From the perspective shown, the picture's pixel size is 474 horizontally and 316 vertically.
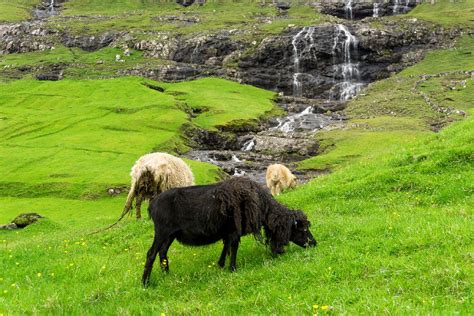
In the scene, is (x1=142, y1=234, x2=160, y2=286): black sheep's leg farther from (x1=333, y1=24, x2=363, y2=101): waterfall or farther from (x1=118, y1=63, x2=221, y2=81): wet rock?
(x1=118, y1=63, x2=221, y2=81): wet rock

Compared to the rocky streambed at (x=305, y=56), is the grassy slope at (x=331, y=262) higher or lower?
higher

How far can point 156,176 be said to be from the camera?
80.1 feet

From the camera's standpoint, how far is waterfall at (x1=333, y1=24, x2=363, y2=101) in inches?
5462

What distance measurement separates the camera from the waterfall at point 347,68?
455ft

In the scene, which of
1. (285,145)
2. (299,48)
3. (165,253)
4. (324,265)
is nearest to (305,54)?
(299,48)

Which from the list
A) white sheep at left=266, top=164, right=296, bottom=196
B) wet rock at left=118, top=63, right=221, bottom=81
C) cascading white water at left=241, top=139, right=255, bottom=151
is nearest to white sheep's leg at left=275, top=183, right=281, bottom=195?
white sheep at left=266, top=164, right=296, bottom=196

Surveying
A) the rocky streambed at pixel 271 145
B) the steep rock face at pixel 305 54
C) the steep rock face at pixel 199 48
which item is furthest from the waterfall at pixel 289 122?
the steep rock face at pixel 199 48

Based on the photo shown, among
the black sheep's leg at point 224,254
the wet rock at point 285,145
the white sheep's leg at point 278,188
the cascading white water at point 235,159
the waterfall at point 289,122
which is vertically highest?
Result: the black sheep's leg at point 224,254

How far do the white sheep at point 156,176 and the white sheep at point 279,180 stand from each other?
8.90 metres

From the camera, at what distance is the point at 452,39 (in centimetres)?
16462

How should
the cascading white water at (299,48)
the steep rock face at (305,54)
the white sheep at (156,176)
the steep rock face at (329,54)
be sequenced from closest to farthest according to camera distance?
the white sheep at (156,176) → the cascading white water at (299,48) → the steep rock face at (329,54) → the steep rock face at (305,54)

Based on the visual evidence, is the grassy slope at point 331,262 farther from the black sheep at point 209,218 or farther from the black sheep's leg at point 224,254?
the black sheep at point 209,218

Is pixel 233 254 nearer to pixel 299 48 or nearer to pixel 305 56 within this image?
pixel 305 56

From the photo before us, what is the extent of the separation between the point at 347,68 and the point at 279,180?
126791 millimetres
